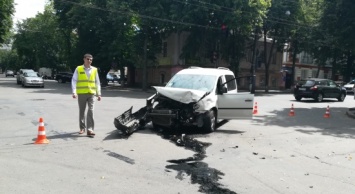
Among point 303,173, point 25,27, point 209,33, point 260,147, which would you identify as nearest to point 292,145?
point 260,147

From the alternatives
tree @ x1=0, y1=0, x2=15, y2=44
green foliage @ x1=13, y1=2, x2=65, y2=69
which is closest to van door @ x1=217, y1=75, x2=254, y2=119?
tree @ x1=0, y1=0, x2=15, y2=44

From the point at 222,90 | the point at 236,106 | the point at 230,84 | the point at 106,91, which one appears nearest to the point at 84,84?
the point at 222,90

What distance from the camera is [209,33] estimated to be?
3394 cm

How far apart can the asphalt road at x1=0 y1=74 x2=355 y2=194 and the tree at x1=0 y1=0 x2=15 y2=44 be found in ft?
79.7

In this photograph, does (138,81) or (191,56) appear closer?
(191,56)

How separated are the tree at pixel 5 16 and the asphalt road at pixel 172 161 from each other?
24290 millimetres

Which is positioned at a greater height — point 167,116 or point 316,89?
point 316,89

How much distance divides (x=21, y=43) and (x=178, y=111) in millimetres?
65224

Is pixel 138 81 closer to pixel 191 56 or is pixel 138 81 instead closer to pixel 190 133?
pixel 191 56

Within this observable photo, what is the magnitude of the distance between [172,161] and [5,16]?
30.4m

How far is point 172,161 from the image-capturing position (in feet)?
21.5

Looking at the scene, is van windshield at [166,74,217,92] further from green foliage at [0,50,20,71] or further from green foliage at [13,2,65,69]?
green foliage at [0,50,20,71]

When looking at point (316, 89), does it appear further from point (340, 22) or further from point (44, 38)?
point (44, 38)

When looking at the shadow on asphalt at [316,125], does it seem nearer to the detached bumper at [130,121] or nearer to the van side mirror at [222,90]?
the van side mirror at [222,90]
